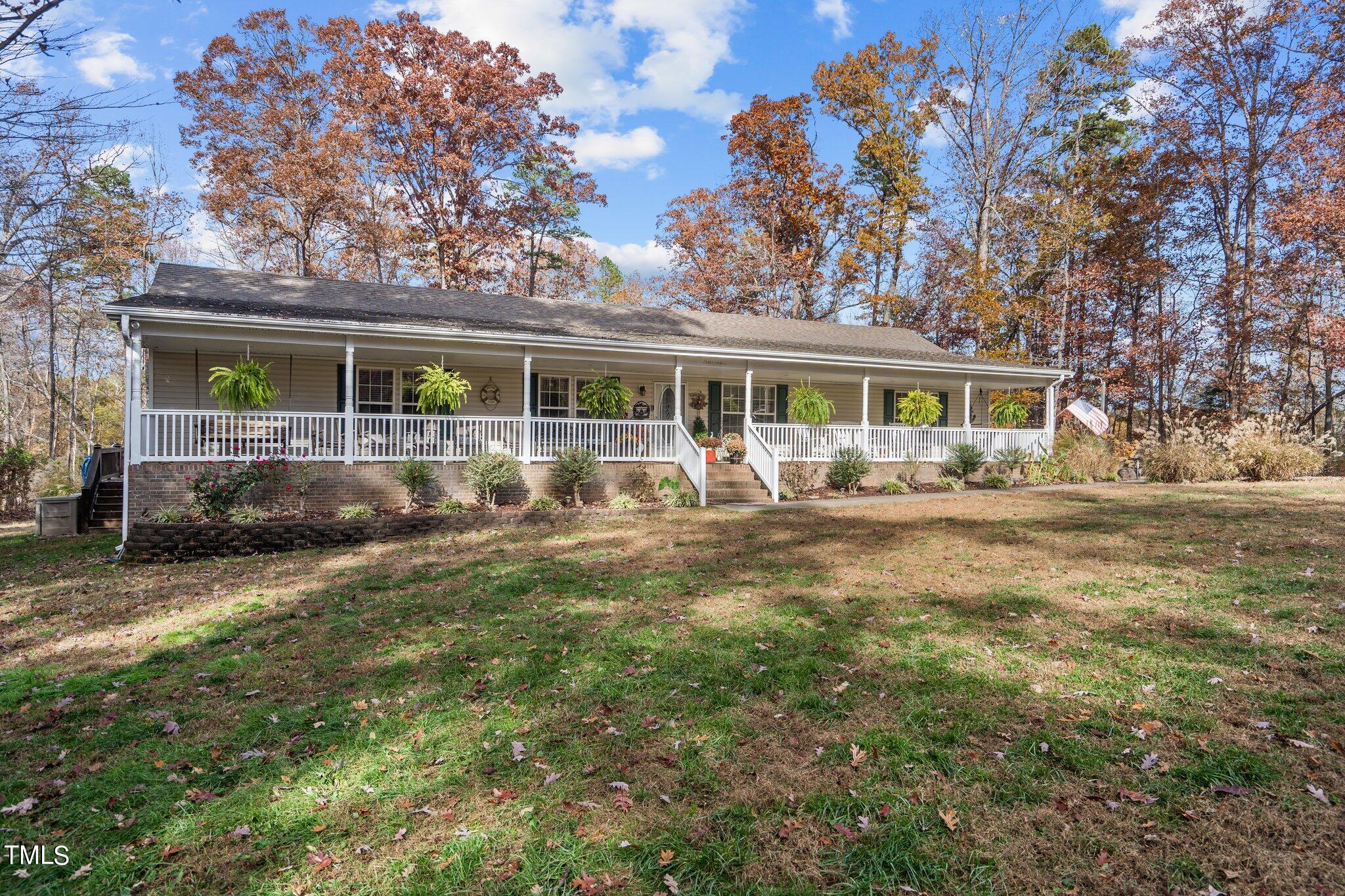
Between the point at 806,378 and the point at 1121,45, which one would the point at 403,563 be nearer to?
the point at 806,378

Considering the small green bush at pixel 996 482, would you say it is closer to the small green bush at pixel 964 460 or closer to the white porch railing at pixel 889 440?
the small green bush at pixel 964 460

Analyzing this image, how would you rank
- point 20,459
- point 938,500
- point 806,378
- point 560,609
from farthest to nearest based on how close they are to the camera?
point 806,378
point 20,459
point 938,500
point 560,609

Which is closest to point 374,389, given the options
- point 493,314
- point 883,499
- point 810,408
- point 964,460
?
point 493,314

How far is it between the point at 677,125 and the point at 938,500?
19799mm

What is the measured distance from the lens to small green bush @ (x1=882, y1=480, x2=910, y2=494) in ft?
50.1

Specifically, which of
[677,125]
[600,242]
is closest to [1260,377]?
[677,125]

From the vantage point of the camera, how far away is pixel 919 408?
16.6 metres

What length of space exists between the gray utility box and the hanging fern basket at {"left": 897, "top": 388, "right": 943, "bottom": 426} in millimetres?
18986

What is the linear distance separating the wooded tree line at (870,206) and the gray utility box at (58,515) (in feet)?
33.0

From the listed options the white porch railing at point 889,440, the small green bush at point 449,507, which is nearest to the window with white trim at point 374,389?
the small green bush at point 449,507

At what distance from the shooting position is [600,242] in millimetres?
30156

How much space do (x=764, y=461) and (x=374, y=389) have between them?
952 cm

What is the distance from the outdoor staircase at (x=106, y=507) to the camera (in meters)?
13.9

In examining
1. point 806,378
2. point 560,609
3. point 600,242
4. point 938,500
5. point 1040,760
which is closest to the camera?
point 1040,760
